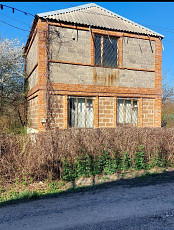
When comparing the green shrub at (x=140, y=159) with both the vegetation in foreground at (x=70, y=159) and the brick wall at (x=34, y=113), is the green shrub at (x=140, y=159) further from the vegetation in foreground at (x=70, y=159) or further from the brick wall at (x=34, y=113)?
the brick wall at (x=34, y=113)

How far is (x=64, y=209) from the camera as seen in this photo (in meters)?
4.25

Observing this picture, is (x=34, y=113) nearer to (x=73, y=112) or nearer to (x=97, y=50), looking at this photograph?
(x=73, y=112)

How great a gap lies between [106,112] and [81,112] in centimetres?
140

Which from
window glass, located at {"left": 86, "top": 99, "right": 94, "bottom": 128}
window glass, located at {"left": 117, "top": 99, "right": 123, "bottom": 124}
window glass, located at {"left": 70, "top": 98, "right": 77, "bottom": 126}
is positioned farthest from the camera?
window glass, located at {"left": 117, "top": 99, "right": 123, "bottom": 124}

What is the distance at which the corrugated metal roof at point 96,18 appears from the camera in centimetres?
1017

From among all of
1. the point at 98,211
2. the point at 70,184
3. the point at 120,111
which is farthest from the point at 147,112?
the point at 98,211

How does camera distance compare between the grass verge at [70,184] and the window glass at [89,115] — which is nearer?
the grass verge at [70,184]

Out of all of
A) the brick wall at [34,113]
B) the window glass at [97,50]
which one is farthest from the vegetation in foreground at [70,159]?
the window glass at [97,50]

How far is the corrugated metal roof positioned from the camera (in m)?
10.2

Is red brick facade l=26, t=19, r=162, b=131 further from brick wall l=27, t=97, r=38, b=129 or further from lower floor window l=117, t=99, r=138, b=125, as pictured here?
lower floor window l=117, t=99, r=138, b=125

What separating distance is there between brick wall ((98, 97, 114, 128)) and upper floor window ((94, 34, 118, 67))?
6.38 feet

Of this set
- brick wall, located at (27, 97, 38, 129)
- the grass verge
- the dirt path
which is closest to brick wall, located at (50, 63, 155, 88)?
brick wall, located at (27, 97, 38, 129)

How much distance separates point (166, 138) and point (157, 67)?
5926 millimetres

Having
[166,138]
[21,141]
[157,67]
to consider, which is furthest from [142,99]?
[21,141]
